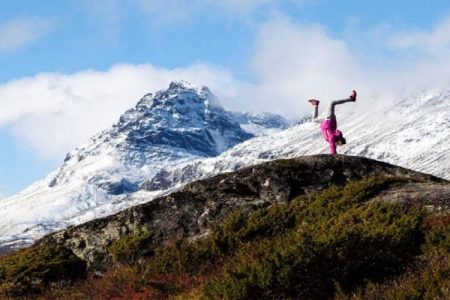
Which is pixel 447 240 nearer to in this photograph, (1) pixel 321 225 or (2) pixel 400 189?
(1) pixel 321 225

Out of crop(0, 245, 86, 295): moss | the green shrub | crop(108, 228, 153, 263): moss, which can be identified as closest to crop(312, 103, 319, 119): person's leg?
crop(108, 228, 153, 263): moss

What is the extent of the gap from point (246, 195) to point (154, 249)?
340 cm

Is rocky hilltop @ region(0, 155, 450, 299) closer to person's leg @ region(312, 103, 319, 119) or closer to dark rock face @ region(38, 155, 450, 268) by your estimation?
dark rock face @ region(38, 155, 450, 268)

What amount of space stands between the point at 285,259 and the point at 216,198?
779 cm

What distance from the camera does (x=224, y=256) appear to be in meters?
15.0

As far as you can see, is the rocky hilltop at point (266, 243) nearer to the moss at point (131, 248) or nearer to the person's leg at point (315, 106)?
the moss at point (131, 248)

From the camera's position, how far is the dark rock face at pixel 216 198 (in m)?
18.2

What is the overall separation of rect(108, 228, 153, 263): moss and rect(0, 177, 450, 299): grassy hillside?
0.02 m

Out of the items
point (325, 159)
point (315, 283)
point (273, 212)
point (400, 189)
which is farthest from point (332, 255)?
point (325, 159)

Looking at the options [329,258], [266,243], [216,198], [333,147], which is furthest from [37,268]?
[333,147]

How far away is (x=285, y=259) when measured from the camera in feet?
37.3

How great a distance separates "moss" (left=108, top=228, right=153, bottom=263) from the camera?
56.6 ft

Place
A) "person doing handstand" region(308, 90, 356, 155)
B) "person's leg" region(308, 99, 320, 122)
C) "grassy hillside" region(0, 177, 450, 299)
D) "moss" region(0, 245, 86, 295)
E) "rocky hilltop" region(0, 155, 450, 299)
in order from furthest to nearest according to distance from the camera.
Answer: "person's leg" region(308, 99, 320, 122), "person doing handstand" region(308, 90, 356, 155), "moss" region(0, 245, 86, 295), "rocky hilltop" region(0, 155, 450, 299), "grassy hillside" region(0, 177, 450, 299)

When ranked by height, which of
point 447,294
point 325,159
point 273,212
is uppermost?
point 325,159
